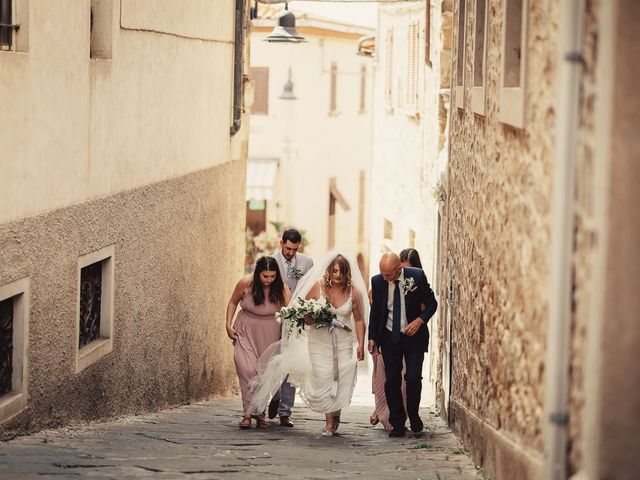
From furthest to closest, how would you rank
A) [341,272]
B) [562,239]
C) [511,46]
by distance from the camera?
1. [341,272]
2. [511,46]
3. [562,239]

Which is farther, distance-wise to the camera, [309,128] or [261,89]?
[309,128]

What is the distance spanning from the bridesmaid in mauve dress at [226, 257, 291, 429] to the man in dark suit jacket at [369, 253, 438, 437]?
102cm

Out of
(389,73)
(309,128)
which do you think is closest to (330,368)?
(389,73)

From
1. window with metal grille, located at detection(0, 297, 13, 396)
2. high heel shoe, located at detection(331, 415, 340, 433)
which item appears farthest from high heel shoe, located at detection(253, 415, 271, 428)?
window with metal grille, located at detection(0, 297, 13, 396)

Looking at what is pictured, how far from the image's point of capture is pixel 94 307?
1179 centimetres

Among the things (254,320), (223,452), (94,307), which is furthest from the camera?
(254,320)

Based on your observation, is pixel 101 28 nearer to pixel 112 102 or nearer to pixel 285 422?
pixel 112 102

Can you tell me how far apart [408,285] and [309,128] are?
28674mm

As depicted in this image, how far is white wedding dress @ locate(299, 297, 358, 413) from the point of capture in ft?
37.4

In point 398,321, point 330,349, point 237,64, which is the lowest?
point 330,349

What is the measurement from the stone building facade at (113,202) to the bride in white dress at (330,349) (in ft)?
5.77

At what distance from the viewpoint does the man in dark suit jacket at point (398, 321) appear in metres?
11.1

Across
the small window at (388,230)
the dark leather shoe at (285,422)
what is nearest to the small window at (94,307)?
the dark leather shoe at (285,422)

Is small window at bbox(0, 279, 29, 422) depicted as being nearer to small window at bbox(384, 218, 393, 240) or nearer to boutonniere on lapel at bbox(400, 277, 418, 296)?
boutonniere on lapel at bbox(400, 277, 418, 296)
